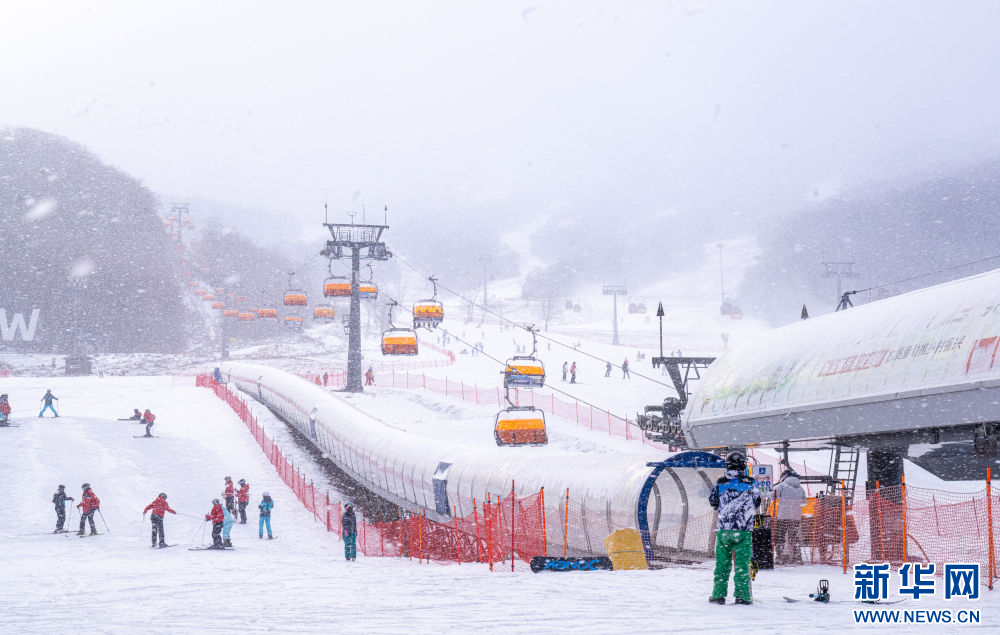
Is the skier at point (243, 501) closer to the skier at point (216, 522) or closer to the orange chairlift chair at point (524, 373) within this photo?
the skier at point (216, 522)

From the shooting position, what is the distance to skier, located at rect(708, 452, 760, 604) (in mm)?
7266

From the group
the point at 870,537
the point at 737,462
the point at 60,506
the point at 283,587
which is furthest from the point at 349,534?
the point at 737,462

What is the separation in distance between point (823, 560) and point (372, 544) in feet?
40.7

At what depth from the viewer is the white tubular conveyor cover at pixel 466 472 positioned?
Result: 13.1m

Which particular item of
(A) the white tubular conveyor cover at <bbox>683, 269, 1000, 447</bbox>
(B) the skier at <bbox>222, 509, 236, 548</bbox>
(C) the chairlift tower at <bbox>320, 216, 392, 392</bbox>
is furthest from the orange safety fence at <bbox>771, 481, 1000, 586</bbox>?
(C) the chairlift tower at <bbox>320, 216, 392, 392</bbox>

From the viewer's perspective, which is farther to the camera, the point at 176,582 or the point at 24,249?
the point at 24,249

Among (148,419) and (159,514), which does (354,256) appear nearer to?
(148,419)

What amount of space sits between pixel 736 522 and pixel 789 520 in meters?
6.32

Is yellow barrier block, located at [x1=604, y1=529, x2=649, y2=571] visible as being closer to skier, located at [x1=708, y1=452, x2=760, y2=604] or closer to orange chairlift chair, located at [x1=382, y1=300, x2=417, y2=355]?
skier, located at [x1=708, y1=452, x2=760, y2=604]

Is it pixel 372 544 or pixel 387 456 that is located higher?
pixel 387 456

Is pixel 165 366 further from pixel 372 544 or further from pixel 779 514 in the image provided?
pixel 779 514

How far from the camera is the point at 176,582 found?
11734 mm

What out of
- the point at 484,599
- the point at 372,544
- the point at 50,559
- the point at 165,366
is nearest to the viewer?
the point at 484,599

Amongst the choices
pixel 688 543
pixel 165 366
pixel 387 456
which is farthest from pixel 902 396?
pixel 165 366
